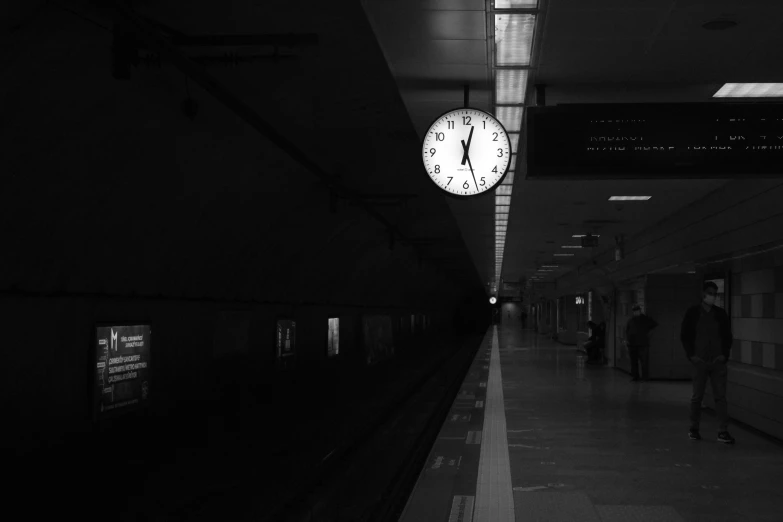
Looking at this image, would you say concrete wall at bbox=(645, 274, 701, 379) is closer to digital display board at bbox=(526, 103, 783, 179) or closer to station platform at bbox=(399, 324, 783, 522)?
station platform at bbox=(399, 324, 783, 522)

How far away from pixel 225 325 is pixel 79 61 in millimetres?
7004

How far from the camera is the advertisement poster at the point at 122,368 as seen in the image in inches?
331

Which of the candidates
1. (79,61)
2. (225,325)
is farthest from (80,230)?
(225,325)

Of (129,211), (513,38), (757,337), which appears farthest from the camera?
(757,337)

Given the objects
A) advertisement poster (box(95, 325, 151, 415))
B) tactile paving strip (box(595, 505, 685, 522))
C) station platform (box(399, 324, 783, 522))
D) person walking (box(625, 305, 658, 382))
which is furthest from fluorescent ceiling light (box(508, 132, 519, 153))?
person walking (box(625, 305, 658, 382))

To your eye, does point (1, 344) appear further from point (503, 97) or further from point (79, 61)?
point (503, 97)

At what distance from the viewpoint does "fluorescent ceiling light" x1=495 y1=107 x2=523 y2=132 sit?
328 inches

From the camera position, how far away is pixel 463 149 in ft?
22.7

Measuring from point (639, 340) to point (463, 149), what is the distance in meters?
11.0

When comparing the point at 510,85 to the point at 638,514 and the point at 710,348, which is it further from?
the point at 638,514

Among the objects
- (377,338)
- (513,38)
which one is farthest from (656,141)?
(377,338)

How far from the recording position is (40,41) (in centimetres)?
547

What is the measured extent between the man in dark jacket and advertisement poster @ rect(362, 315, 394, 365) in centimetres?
1599

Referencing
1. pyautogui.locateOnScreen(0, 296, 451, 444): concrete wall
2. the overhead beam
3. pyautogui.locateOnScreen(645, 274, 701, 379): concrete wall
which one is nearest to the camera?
the overhead beam
